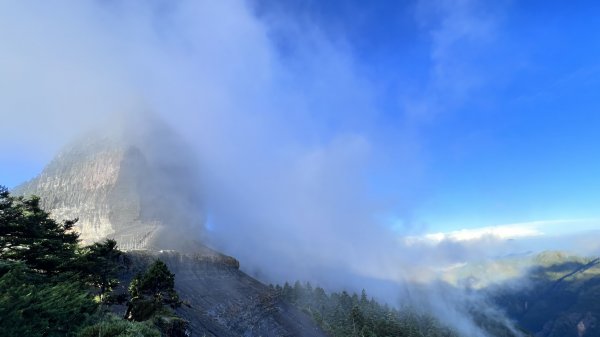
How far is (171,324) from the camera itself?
106 feet

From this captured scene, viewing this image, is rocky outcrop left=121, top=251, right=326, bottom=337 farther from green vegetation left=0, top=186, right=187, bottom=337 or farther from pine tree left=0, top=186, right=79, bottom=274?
pine tree left=0, top=186, right=79, bottom=274

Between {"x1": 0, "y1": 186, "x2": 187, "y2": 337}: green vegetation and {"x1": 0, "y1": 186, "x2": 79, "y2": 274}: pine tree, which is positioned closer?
{"x1": 0, "y1": 186, "x2": 187, "y2": 337}: green vegetation

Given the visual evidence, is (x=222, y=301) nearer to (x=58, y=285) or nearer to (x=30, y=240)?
(x=30, y=240)

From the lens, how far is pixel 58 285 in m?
25.7

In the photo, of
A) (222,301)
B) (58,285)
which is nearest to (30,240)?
(58,285)

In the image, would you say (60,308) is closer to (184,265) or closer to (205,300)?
(205,300)

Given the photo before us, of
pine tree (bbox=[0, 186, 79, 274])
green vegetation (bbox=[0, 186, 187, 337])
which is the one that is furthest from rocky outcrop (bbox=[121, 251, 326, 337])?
pine tree (bbox=[0, 186, 79, 274])

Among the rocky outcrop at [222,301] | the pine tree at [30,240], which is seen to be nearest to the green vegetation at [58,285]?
the pine tree at [30,240]

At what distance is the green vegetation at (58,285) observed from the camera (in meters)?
18.8

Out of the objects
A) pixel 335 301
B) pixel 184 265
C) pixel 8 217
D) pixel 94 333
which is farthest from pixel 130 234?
pixel 94 333

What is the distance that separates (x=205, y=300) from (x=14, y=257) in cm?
5793

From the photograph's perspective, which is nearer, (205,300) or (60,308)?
(60,308)

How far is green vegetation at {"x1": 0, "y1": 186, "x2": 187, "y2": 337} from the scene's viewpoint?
18.8 metres

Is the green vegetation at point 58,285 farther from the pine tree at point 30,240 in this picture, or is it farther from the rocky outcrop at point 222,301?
the rocky outcrop at point 222,301
